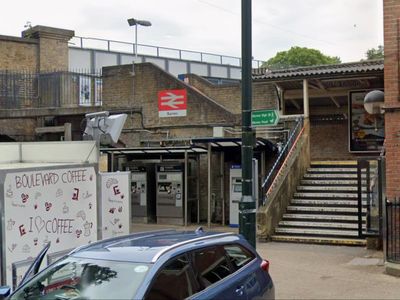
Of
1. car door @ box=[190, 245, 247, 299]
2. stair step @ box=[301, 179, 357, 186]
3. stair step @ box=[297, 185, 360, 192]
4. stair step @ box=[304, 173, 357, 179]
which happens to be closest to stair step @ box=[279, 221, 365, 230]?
stair step @ box=[297, 185, 360, 192]

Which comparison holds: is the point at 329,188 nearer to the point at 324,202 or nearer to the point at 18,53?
the point at 324,202

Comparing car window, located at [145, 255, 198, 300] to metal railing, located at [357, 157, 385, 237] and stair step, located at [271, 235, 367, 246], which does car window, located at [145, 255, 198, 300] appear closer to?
metal railing, located at [357, 157, 385, 237]

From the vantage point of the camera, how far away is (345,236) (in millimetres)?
13484

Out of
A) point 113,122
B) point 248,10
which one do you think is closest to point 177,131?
point 113,122

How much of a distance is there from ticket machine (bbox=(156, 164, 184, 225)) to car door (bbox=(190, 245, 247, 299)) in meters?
12.9

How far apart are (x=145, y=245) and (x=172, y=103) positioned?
15.4 meters

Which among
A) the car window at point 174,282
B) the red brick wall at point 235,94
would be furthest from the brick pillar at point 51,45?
the car window at point 174,282

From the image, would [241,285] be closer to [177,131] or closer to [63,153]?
[63,153]

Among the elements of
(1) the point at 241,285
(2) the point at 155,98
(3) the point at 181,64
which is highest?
(3) the point at 181,64

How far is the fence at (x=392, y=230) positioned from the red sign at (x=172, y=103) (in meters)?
10.6

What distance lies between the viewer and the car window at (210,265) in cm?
481

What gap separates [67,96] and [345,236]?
477 inches

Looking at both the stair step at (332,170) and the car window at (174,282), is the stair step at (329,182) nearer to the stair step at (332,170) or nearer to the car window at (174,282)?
the stair step at (332,170)

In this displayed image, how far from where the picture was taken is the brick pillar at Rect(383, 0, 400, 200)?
10.7 metres
